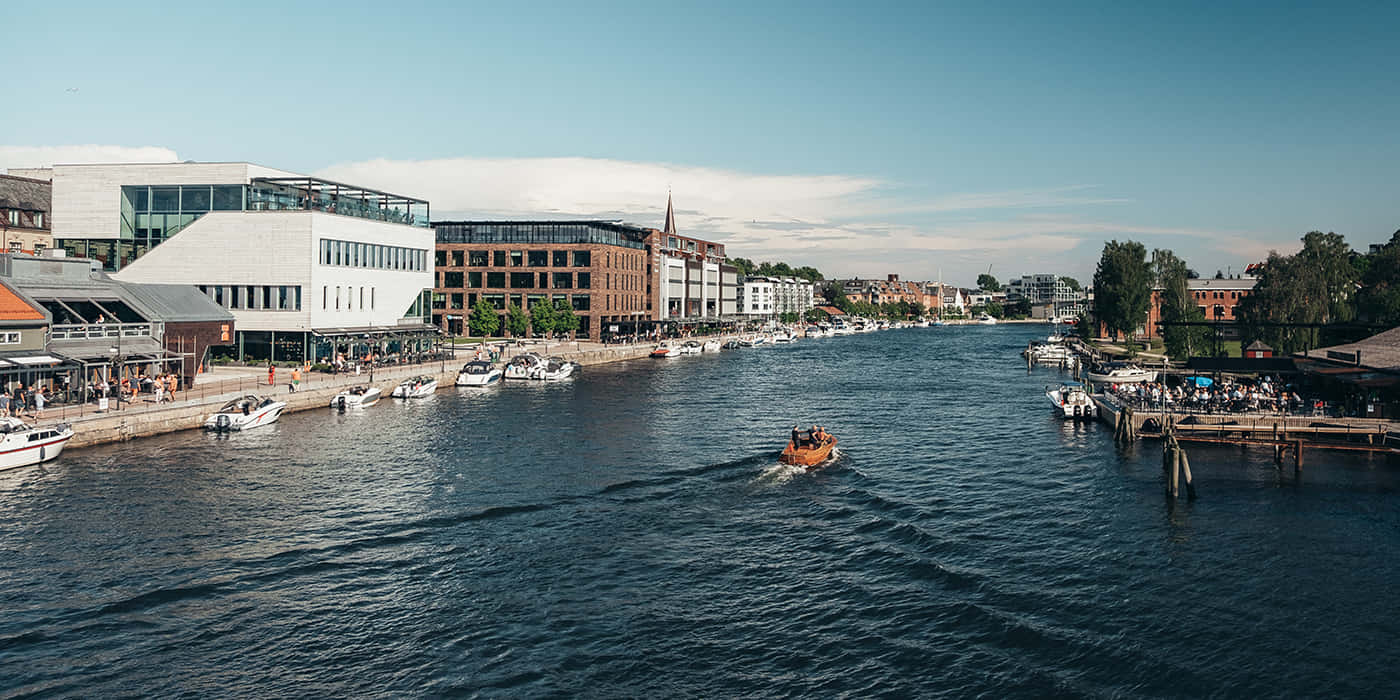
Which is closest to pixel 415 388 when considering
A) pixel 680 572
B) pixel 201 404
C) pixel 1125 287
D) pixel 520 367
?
pixel 520 367

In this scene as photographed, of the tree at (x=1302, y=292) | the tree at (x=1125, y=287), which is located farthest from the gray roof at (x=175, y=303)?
the tree at (x=1125, y=287)

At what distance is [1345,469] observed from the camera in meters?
53.8

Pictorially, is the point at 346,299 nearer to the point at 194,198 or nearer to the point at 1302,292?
the point at 194,198

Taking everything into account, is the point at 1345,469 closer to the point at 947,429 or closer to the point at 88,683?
the point at 947,429

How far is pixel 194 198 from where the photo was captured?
91000 mm

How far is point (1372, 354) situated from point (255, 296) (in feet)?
303

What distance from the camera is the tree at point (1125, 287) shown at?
6127 inches

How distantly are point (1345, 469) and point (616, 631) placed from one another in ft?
151

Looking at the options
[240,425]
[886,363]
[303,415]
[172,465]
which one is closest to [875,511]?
[172,465]

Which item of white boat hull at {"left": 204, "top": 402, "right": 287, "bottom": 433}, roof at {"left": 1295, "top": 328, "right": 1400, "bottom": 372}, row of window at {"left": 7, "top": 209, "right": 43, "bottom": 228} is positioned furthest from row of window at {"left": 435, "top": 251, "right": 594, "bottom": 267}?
roof at {"left": 1295, "top": 328, "right": 1400, "bottom": 372}

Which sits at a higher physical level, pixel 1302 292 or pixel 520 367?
pixel 1302 292

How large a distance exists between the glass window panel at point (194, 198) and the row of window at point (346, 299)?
13928mm

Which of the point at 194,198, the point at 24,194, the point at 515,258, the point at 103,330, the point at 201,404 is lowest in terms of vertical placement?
the point at 201,404

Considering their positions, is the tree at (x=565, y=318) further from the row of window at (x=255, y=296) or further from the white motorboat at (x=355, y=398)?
the white motorboat at (x=355, y=398)
